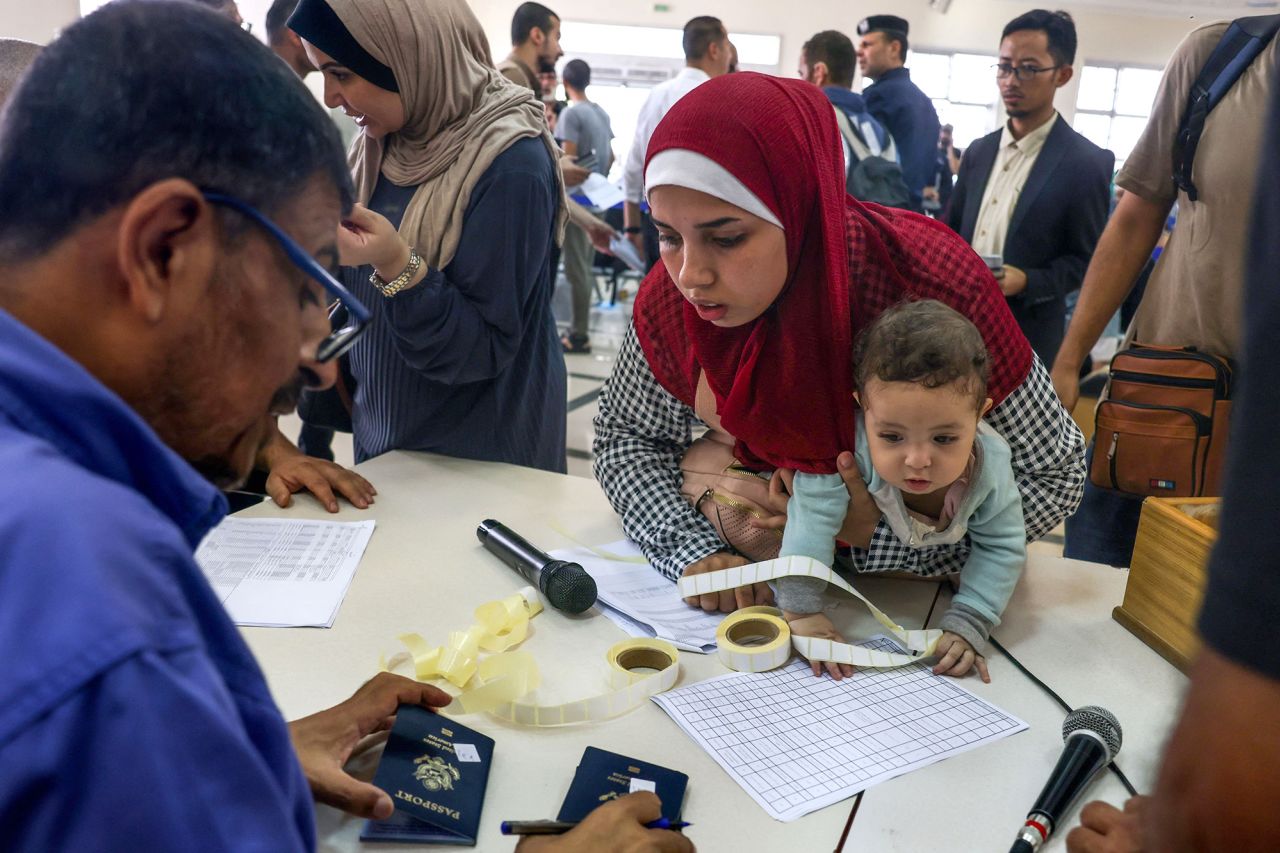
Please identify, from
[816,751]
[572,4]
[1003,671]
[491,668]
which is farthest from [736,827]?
[572,4]

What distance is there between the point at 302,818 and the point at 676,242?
3.08 feet

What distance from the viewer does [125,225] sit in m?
0.54

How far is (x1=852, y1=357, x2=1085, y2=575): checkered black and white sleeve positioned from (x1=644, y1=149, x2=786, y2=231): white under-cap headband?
44cm

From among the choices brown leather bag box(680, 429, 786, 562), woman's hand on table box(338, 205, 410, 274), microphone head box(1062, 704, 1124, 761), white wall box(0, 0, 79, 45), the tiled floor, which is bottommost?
the tiled floor

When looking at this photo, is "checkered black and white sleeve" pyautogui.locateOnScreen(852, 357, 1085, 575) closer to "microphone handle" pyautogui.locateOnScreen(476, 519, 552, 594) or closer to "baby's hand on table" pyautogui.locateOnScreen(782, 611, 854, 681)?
"baby's hand on table" pyautogui.locateOnScreen(782, 611, 854, 681)

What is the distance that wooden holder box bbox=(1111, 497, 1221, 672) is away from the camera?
116 cm

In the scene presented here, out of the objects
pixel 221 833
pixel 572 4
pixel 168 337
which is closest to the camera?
pixel 221 833

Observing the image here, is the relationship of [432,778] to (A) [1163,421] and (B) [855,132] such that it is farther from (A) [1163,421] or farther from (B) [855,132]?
(B) [855,132]

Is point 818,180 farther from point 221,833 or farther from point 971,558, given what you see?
point 221,833

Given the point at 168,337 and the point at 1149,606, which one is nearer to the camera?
the point at 168,337

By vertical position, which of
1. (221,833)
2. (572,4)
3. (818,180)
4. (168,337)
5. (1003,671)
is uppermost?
(572,4)

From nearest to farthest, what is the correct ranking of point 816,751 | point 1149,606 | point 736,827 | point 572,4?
1. point 736,827
2. point 816,751
3. point 1149,606
4. point 572,4

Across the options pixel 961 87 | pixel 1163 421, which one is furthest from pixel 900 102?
pixel 961 87

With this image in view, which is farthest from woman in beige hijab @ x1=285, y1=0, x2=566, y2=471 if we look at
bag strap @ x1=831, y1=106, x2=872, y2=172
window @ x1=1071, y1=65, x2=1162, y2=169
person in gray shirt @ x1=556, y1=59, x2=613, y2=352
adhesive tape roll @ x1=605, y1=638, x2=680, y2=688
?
window @ x1=1071, y1=65, x2=1162, y2=169
